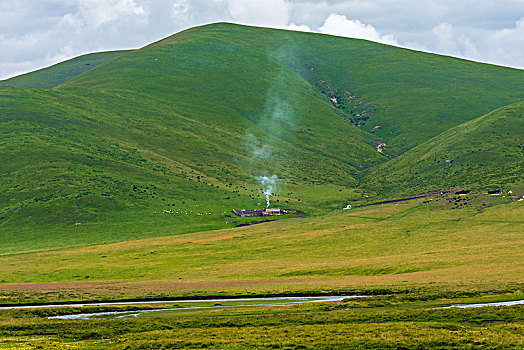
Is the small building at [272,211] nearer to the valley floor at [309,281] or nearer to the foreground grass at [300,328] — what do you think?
the valley floor at [309,281]

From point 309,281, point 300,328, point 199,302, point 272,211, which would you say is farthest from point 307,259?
point 272,211

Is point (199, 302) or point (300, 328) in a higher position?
point (199, 302)

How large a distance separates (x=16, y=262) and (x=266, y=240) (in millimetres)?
58287

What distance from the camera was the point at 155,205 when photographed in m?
192

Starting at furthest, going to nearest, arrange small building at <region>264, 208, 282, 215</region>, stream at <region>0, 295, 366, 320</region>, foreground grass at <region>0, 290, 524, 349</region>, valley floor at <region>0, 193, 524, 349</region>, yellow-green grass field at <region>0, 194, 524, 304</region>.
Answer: small building at <region>264, 208, 282, 215</region> → yellow-green grass field at <region>0, 194, 524, 304</region> → stream at <region>0, 295, 366, 320</region> → valley floor at <region>0, 193, 524, 349</region> → foreground grass at <region>0, 290, 524, 349</region>

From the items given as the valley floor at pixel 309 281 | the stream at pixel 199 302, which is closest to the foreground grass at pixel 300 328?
the valley floor at pixel 309 281

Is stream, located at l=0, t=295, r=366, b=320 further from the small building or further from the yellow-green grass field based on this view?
the small building

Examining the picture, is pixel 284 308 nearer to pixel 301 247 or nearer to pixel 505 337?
pixel 505 337

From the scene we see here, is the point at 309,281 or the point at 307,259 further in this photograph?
the point at 307,259

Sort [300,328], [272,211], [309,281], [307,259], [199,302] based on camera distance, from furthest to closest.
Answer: [272,211], [307,259], [309,281], [199,302], [300,328]

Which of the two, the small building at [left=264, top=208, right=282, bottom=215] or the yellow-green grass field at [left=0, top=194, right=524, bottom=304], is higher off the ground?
the small building at [left=264, top=208, right=282, bottom=215]

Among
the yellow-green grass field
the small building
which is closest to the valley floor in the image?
the yellow-green grass field

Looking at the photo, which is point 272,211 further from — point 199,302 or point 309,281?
point 199,302

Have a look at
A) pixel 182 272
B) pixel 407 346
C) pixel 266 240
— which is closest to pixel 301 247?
pixel 266 240
